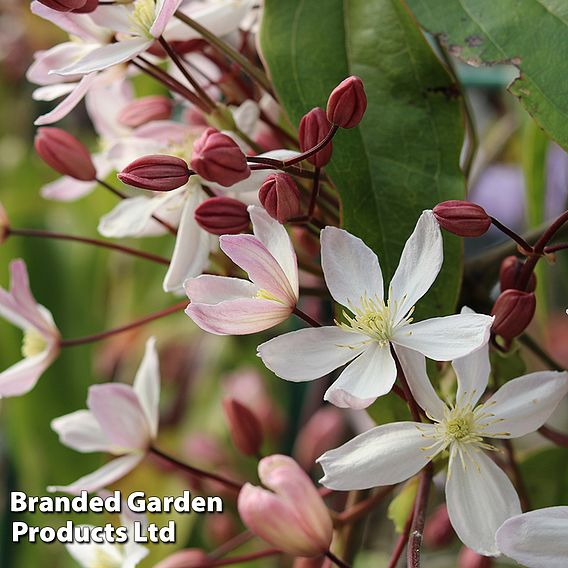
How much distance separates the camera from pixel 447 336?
276mm

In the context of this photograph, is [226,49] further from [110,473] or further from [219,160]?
[110,473]

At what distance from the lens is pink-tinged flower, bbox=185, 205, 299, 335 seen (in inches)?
10.9

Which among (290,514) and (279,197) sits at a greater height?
(279,197)

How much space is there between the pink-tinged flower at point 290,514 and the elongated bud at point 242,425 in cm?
10

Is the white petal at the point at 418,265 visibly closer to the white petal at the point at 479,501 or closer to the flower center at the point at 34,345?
the white petal at the point at 479,501

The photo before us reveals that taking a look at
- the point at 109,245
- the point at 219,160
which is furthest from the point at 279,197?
the point at 109,245

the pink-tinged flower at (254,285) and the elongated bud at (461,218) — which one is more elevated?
the elongated bud at (461,218)

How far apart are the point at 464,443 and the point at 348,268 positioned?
0.07m

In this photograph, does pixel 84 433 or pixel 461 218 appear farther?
pixel 84 433

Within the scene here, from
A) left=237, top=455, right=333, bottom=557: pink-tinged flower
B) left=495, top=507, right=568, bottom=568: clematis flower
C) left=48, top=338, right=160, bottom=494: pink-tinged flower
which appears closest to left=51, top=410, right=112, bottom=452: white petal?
left=48, top=338, right=160, bottom=494: pink-tinged flower

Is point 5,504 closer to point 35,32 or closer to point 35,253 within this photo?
point 35,253

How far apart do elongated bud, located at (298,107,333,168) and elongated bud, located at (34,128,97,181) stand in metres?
0.12

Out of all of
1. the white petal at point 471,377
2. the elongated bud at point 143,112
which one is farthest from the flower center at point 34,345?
the white petal at point 471,377

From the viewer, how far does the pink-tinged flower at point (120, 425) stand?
0.38m
